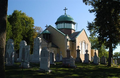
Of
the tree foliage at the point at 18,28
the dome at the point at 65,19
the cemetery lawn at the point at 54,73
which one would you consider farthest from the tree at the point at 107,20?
the tree foliage at the point at 18,28

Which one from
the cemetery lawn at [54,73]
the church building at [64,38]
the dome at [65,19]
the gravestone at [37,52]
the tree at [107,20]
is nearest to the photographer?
the cemetery lawn at [54,73]

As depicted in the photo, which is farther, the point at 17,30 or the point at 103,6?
the point at 17,30

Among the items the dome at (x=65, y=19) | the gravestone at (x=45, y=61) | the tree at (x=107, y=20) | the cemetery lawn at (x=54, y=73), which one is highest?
the dome at (x=65, y=19)

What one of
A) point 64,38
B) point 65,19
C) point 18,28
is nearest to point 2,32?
point 64,38

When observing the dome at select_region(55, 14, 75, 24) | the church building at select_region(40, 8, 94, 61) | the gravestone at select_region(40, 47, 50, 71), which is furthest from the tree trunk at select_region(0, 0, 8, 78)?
the dome at select_region(55, 14, 75, 24)

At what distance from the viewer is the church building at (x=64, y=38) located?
31.7 m

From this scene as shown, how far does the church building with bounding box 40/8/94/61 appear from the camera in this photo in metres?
31.7

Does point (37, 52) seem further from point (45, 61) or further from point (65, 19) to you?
point (65, 19)

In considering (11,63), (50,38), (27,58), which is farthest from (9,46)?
(50,38)

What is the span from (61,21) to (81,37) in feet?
22.3

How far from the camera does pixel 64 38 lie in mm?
31938

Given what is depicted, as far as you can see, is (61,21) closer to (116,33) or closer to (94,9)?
(94,9)

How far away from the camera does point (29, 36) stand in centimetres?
3522

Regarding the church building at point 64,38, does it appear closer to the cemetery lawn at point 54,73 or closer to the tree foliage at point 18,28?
the tree foliage at point 18,28
